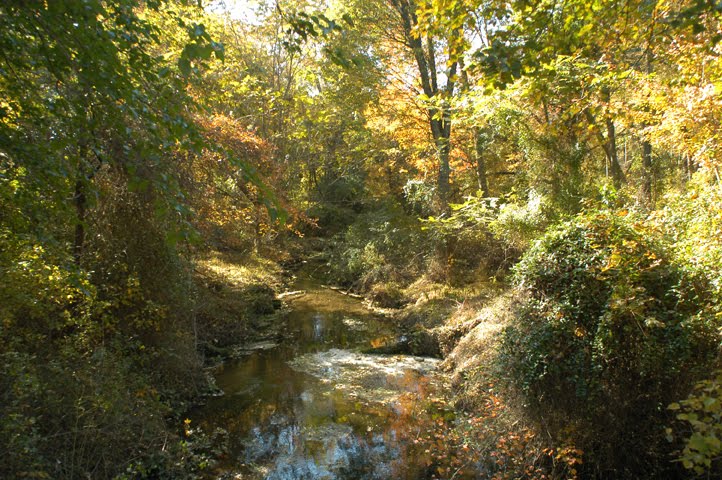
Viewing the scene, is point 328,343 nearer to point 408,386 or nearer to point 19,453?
point 408,386

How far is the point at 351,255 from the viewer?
1848 cm

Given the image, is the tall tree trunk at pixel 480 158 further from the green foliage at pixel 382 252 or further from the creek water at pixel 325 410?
the creek water at pixel 325 410

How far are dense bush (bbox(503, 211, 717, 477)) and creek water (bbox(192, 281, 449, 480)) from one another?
202 cm

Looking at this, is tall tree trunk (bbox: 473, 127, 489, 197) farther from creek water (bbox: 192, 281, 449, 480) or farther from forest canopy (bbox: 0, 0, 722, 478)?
creek water (bbox: 192, 281, 449, 480)

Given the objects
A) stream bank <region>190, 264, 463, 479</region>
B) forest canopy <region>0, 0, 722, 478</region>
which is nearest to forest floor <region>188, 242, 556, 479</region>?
forest canopy <region>0, 0, 722, 478</region>

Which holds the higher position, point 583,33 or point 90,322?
point 583,33

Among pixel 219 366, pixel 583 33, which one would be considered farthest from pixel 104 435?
pixel 583 33

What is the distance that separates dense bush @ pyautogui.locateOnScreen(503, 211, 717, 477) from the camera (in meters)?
4.50

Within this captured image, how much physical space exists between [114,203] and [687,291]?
320 inches

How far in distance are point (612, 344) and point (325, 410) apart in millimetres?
4684

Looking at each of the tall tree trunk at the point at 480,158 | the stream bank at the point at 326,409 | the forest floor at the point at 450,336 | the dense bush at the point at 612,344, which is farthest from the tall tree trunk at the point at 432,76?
the dense bush at the point at 612,344

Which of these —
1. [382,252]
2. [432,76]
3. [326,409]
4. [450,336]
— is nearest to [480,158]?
[432,76]

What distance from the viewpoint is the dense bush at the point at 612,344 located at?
450 cm

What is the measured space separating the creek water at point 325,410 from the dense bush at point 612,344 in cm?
202
